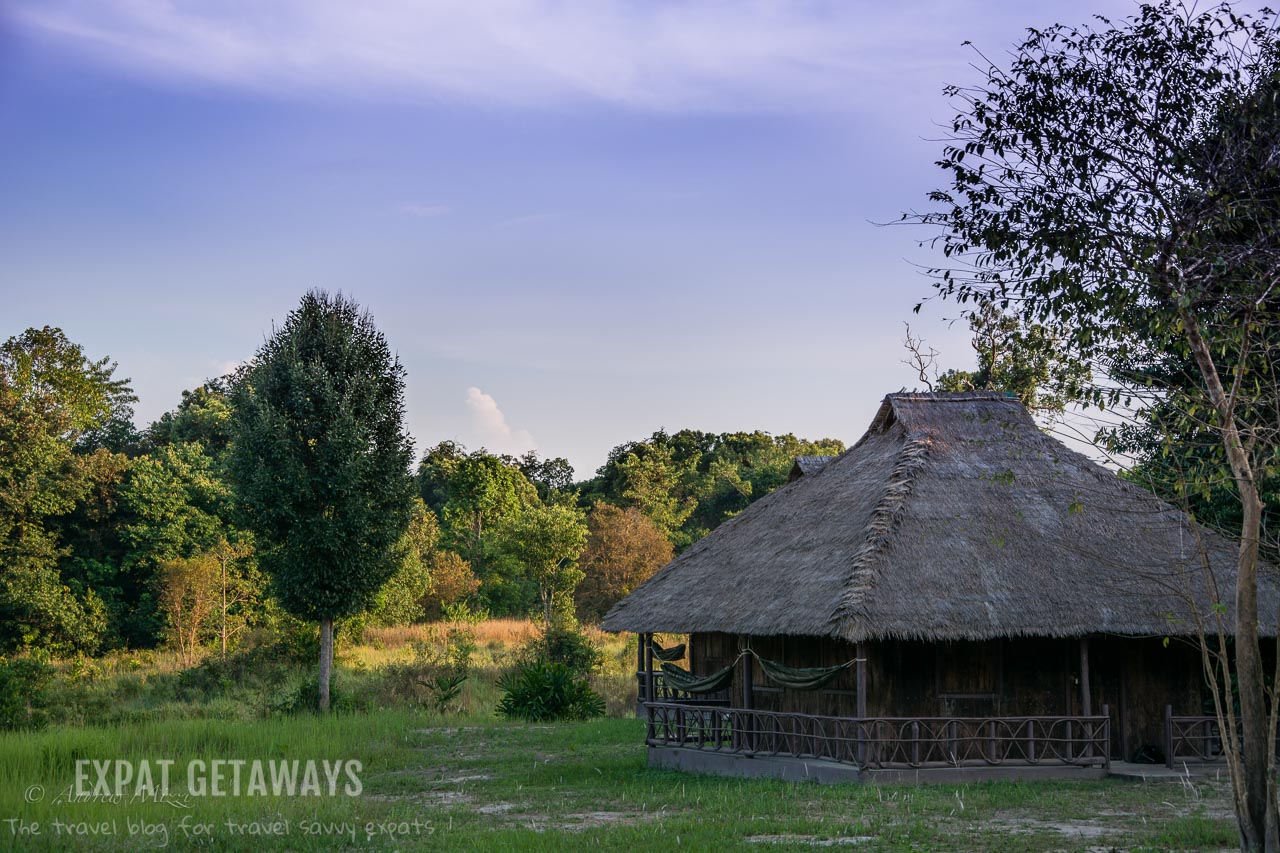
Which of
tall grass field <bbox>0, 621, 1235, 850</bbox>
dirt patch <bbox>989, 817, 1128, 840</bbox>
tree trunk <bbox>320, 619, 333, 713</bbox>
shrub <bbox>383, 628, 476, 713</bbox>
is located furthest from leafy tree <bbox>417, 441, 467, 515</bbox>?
dirt patch <bbox>989, 817, 1128, 840</bbox>

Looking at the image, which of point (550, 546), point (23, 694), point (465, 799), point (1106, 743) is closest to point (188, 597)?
point (550, 546)

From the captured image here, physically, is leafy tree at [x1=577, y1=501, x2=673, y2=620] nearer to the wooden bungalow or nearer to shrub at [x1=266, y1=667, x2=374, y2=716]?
shrub at [x1=266, y1=667, x2=374, y2=716]

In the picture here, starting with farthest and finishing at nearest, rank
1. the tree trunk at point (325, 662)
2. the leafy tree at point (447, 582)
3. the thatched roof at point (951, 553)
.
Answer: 1. the leafy tree at point (447, 582)
2. the tree trunk at point (325, 662)
3. the thatched roof at point (951, 553)

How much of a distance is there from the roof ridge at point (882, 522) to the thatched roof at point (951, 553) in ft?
0.08

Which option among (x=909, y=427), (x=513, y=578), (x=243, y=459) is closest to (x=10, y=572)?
(x=243, y=459)

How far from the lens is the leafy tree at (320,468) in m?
24.6

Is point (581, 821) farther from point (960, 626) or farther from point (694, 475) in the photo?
point (694, 475)

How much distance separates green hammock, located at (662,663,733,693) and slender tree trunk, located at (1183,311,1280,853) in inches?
350

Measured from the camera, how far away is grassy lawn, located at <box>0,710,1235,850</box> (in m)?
11.1

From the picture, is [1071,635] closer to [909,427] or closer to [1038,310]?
[909,427]

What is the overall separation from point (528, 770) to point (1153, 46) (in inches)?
494

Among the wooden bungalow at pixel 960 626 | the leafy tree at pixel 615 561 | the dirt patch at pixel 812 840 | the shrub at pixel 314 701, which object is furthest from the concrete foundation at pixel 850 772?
the leafy tree at pixel 615 561

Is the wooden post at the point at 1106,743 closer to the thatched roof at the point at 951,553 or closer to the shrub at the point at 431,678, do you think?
the thatched roof at the point at 951,553

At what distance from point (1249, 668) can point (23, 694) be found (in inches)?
886
